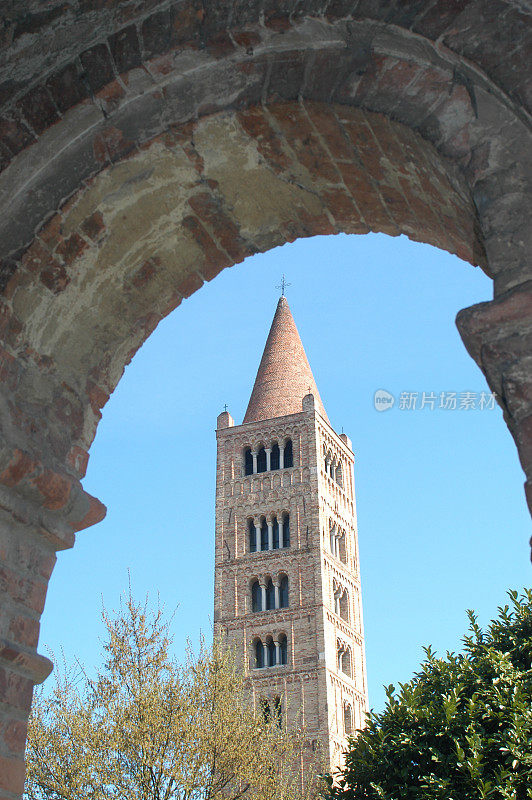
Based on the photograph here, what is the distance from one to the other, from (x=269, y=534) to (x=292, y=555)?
5.58 feet

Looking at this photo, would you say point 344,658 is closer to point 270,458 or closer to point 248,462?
point 270,458

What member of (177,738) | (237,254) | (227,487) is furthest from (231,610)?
(237,254)

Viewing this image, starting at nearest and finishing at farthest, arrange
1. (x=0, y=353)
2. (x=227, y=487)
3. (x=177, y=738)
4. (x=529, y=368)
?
(x=529, y=368), (x=0, y=353), (x=177, y=738), (x=227, y=487)

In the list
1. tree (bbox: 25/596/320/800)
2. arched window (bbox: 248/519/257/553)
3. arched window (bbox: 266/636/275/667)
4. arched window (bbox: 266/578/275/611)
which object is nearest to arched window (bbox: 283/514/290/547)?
arched window (bbox: 248/519/257/553)

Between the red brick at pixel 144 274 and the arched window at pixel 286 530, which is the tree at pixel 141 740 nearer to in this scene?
the red brick at pixel 144 274

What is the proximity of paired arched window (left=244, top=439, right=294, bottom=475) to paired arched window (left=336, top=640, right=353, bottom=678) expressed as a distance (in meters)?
8.67

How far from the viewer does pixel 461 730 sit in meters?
10.2

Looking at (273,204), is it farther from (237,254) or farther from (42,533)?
(42,533)

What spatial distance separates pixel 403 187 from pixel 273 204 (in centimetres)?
54

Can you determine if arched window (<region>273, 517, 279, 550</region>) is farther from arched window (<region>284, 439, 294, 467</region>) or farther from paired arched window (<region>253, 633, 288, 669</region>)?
paired arched window (<region>253, 633, 288, 669</region>)

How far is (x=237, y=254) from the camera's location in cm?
336

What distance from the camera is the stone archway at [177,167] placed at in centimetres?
234

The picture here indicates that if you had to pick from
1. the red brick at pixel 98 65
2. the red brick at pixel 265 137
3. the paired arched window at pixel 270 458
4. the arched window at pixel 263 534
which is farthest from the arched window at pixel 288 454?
the red brick at pixel 98 65

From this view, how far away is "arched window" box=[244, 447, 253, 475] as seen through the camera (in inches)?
1653
